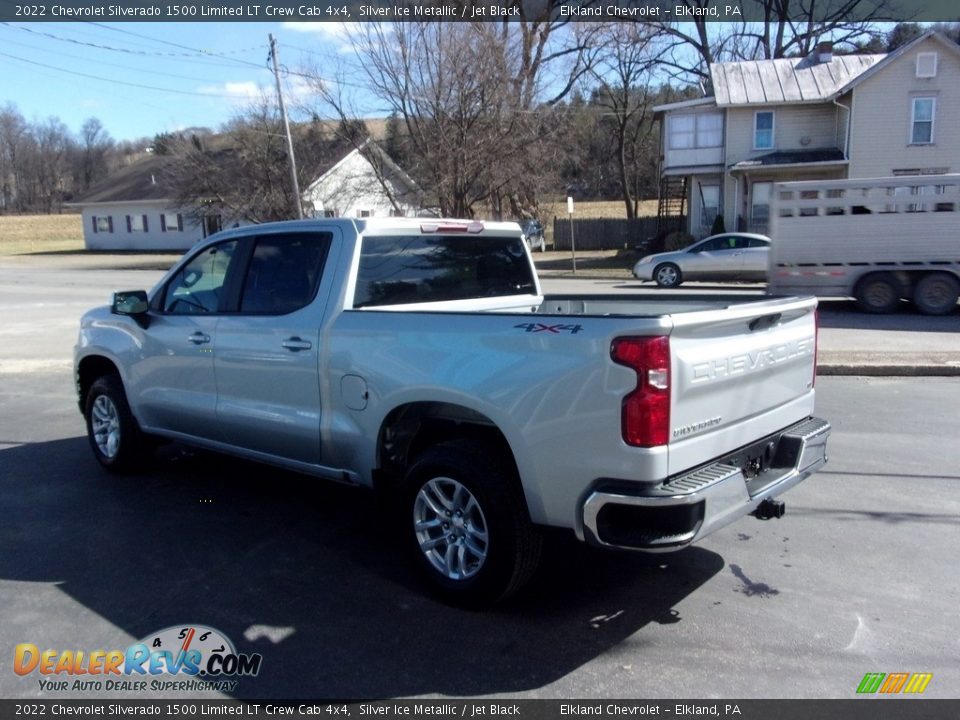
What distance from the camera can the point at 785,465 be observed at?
4297 mm

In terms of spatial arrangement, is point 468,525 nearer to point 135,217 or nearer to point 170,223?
point 170,223

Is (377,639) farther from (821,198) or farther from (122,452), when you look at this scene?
(821,198)

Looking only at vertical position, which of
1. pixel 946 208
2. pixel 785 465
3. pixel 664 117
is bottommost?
pixel 785 465

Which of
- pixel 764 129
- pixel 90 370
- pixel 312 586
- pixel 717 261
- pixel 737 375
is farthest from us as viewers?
pixel 764 129

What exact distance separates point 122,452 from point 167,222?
4942 cm

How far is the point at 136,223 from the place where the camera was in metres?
53.5

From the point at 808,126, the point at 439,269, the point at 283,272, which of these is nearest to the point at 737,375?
the point at 439,269

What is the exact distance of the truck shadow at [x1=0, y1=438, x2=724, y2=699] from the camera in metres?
3.63

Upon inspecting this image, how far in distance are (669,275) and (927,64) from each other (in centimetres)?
1417

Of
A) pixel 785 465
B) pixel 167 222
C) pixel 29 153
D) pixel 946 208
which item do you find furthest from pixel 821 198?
pixel 29 153

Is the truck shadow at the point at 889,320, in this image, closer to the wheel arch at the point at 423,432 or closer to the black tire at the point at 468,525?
the wheel arch at the point at 423,432

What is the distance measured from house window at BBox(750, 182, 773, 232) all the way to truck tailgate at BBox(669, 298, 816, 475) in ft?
95.8

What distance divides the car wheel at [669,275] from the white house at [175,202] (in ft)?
42.1

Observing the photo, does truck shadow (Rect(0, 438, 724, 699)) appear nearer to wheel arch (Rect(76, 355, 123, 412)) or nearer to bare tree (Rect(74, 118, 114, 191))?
wheel arch (Rect(76, 355, 123, 412))
